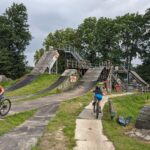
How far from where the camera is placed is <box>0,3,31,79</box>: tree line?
2630 inches

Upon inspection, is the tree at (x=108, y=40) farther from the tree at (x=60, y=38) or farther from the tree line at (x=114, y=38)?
the tree at (x=60, y=38)

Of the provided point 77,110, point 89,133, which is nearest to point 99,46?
point 77,110

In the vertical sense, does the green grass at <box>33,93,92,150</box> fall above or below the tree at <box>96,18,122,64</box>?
below

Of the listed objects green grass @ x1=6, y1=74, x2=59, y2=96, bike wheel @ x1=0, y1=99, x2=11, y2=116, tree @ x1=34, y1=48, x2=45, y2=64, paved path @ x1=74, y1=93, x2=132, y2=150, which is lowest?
paved path @ x1=74, y1=93, x2=132, y2=150

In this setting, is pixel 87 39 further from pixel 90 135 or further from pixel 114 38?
pixel 90 135

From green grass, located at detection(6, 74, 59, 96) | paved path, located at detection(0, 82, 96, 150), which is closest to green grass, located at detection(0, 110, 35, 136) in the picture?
paved path, located at detection(0, 82, 96, 150)

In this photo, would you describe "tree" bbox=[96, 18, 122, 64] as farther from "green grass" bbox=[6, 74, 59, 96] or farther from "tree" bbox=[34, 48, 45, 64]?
"green grass" bbox=[6, 74, 59, 96]

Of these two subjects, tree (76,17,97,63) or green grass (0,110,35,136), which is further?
tree (76,17,97,63)

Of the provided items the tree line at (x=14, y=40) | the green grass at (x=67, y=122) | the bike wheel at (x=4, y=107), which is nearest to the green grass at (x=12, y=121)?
the bike wheel at (x=4, y=107)

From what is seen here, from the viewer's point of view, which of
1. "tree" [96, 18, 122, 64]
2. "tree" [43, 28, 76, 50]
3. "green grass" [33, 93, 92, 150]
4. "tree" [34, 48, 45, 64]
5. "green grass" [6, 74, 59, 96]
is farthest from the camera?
"tree" [34, 48, 45, 64]

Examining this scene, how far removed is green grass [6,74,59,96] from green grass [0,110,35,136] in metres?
15.2

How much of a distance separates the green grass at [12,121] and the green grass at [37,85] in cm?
1525

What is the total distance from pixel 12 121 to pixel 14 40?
177 feet

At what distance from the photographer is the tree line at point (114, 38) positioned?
78625 mm
